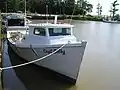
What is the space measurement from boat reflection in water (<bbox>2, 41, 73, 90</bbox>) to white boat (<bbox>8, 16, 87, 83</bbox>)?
1.46 ft

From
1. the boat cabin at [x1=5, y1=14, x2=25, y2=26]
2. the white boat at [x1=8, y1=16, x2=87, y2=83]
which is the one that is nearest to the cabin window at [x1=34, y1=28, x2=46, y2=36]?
the white boat at [x1=8, y1=16, x2=87, y2=83]

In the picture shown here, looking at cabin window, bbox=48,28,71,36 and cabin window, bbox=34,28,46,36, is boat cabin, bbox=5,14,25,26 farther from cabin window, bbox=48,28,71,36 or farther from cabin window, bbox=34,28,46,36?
cabin window, bbox=48,28,71,36

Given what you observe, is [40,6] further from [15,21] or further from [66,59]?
[66,59]

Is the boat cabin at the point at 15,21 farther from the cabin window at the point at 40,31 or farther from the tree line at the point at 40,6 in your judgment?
the tree line at the point at 40,6

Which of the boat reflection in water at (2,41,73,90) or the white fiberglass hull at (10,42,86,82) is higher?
the white fiberglass hull at (10,42,86,82)

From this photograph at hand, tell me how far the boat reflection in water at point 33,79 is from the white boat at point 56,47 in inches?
17.5

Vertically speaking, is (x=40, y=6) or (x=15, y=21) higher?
(x=40, y=6)

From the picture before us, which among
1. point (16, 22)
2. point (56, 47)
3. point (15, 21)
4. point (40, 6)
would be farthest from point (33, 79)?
point (40, 6)

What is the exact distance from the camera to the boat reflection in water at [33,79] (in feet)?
47.0

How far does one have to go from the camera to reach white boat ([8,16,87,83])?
47.1 feet

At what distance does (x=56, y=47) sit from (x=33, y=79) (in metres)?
2.30

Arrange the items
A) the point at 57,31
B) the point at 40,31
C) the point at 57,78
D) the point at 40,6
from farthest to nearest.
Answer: the point at 40,6 < the point at 40,31 < the point at 57,31 < the point at 57,78

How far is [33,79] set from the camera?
1559 cm

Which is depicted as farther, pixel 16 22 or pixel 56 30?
pixel 16 22
